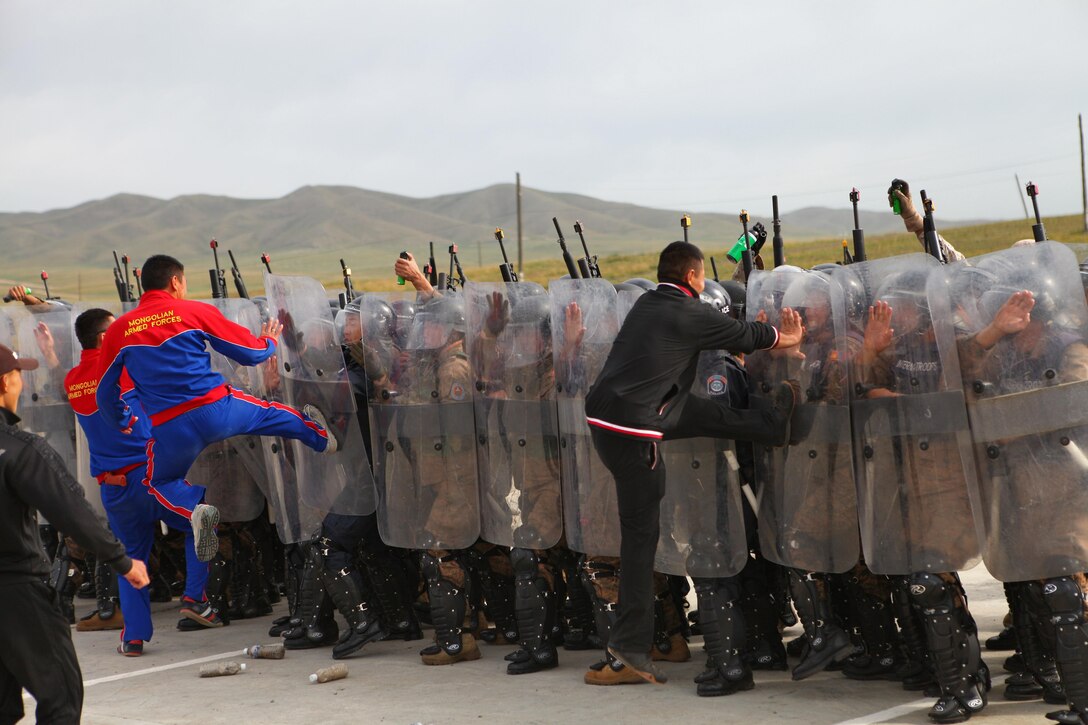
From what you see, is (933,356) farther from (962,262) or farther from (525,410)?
(525,410)

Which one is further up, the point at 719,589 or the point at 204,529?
the point at 204,529

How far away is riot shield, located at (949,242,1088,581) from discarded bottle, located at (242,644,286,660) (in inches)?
163

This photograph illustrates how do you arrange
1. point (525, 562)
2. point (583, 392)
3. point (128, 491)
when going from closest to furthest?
1. point (583, 392)
2. point (525, 562)
3. point (128, 491)

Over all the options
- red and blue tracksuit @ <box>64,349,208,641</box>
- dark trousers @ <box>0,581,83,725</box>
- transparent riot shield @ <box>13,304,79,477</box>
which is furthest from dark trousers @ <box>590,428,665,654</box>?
transparent riot shield @ <box>13,304,79,477</box>

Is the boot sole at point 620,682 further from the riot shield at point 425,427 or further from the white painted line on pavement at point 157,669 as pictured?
the white painted line on pavement at point 157,669

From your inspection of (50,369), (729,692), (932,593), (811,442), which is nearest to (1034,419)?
(932,593)

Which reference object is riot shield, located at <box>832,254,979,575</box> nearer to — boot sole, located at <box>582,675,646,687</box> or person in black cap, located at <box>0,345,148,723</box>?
boot sole, located at <box>582,675,646,687</box>

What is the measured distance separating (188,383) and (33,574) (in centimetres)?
251

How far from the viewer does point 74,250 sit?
199 meters

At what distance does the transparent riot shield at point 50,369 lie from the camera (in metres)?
8.84

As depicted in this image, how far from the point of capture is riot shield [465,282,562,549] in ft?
21.9

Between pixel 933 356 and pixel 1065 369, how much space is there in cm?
56

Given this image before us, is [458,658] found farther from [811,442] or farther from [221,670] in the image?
[811,442]

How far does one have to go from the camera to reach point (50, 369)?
8.88m
